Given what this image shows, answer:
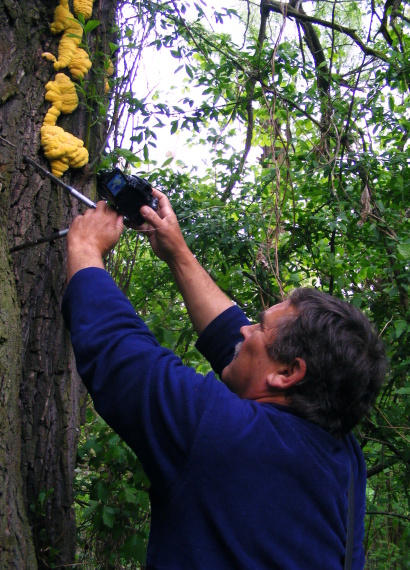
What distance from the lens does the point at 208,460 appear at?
3.68ft

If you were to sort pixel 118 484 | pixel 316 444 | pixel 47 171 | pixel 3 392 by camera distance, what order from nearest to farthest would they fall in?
1. pixel 316 444
2. pixel 3 392
3. pixel 47 171
4. pixel 118 484

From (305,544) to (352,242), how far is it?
2100 mm

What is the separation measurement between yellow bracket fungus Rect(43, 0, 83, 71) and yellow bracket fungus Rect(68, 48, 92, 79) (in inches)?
0.6

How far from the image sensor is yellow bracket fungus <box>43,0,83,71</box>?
6.09ft

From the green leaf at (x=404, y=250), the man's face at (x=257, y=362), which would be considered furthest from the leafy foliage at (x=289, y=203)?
the man's face at (x=257, y=362)

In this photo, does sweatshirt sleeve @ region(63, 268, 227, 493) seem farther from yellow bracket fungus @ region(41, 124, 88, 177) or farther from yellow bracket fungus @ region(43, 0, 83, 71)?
yellow bracket fungus @ region(43, 0, 83, 71)

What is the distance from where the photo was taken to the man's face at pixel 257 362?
1.37 meters

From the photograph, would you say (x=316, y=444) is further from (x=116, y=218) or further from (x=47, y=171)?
(x=47, y=171)

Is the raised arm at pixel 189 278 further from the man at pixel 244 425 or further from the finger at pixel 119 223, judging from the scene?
the man at pixel 244 425

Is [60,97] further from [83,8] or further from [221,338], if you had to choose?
[221,338]

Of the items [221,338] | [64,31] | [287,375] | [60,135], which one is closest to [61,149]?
[60,135]

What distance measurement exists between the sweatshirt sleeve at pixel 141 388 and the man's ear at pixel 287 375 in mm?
162

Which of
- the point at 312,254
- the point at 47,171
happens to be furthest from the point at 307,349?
the point at 312,254

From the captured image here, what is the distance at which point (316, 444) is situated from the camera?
4.03 feet
